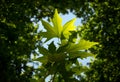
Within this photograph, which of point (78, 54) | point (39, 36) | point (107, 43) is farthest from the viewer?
point (107, 43)

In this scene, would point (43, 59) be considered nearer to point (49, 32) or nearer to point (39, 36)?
point (49, 32)

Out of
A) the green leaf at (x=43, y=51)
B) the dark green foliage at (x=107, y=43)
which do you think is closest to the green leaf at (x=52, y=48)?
the green leaf at (x=43, y=51)

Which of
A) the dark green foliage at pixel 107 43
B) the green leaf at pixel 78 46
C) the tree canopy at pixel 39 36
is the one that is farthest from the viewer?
the dark green foliage at pixel 107 43

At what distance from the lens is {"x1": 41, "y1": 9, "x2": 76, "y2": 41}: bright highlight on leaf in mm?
1123

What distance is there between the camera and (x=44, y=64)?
3.66 feet

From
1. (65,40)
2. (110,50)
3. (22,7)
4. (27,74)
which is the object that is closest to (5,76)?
(27,74)

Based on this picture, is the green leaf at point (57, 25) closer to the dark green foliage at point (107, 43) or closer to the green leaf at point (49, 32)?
the green leaf at point (49, 32)

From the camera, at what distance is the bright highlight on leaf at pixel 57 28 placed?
3.68 ft

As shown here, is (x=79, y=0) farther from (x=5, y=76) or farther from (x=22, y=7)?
(x=5, y=76)

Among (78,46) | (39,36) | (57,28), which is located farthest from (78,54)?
(39,36)

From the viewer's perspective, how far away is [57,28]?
3.67 feet

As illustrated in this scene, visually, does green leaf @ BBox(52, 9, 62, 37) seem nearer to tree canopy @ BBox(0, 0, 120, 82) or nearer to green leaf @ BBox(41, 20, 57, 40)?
green leaf @ BBox(41, 20, 57, 40)

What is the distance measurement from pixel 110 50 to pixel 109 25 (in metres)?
1.50

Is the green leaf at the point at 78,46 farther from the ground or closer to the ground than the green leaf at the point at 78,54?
farther from the ground
